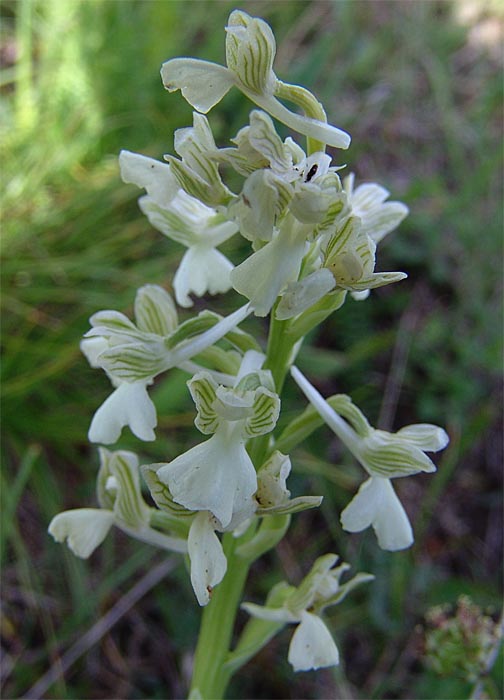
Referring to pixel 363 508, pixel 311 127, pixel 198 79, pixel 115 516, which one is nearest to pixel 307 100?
pixel 311 127

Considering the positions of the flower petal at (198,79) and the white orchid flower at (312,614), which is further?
the white orchid flower at (312,614)

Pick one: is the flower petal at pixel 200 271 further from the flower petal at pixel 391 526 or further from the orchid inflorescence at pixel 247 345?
the flower petal at pixel 391 526

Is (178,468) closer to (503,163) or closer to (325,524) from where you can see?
(325,524)

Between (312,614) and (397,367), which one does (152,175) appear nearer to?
(312,614)

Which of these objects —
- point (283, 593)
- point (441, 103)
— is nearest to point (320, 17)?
point (441, 103)

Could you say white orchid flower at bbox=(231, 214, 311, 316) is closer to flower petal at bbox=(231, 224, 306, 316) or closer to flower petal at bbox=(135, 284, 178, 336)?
flower petal at bbox=(231, 224, 306, 316)

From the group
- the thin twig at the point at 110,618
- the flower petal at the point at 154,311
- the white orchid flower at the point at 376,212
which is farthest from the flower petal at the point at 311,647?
the thin twig at the point at 110,618
